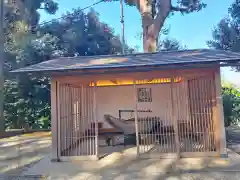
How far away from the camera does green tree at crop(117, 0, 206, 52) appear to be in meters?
13.4

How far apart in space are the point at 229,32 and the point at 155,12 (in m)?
4.38

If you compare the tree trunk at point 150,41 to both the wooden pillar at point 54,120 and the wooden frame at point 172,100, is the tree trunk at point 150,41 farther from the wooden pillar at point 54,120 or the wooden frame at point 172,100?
the wooden pillar at point 54,120

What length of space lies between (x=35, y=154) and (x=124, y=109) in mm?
4662

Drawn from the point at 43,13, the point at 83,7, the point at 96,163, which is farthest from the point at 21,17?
the point at 96,163

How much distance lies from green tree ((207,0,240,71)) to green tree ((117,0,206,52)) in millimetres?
1729

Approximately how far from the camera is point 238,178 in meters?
4.90

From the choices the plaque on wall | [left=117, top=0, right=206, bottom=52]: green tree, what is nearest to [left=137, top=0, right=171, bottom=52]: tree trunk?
[left=117, top=0, right=206, bottom=52]: green tree

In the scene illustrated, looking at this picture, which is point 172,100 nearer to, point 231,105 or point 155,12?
point 231,105

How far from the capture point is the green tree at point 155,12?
13.4m

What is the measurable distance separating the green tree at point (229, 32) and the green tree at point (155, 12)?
68.1 inches

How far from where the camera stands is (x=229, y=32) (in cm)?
1280

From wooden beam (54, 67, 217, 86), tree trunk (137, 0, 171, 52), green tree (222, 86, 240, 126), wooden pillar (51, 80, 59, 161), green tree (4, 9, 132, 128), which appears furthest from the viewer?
tree trunk (137, 0, 171, 52)

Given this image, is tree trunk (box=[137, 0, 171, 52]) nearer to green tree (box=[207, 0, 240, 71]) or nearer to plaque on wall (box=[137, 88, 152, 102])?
green tree (box=[207, 0, 240, 71])

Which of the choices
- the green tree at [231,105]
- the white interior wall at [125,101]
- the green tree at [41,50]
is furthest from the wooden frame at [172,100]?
the green tree at [231,105]
